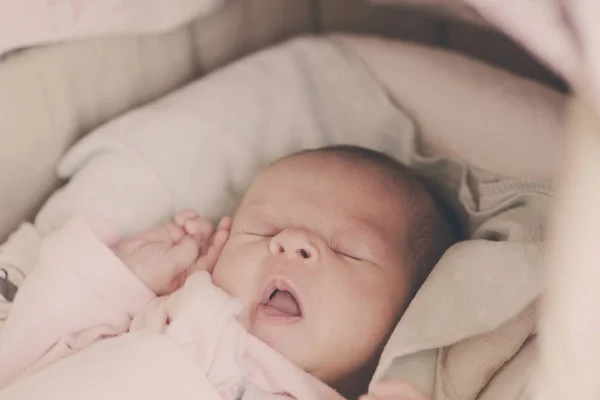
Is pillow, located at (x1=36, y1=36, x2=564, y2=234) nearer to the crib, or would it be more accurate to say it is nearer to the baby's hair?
the crib

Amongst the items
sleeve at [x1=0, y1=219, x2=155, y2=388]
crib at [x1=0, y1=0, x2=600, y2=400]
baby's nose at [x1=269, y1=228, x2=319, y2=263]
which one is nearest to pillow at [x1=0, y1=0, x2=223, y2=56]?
crib at [x1=0, y1=0, x2=600, y2=400]

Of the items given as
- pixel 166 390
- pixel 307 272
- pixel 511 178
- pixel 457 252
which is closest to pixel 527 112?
pixel 511 178

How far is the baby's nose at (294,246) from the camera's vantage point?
69 cm

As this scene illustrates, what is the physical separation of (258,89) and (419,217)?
0.32m

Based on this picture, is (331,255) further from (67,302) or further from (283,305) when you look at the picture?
(67,302)

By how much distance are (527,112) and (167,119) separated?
1.51ft

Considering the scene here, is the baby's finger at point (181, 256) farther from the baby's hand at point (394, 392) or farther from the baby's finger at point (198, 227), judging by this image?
the baby's hand at point (394, 392)

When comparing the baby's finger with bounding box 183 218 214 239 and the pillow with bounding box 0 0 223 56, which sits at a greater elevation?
the pillow with bounding box 0 0 223 56

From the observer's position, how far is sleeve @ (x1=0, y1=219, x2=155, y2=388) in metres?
0.67

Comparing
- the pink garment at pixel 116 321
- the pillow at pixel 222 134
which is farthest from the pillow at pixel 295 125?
the pink garment at pixel 116 321

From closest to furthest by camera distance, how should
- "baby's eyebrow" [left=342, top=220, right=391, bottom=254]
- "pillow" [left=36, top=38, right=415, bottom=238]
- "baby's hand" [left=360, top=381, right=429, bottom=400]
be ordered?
"baby's hand" [left=360, top=381, right=429, bottom=400]
"baby's eyebrow" [left=342, top=220, right=391, bottom=254]
"pillow" [left=36, top=38, right=415, bottom=238]

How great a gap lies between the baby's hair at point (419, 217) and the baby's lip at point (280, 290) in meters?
0.14

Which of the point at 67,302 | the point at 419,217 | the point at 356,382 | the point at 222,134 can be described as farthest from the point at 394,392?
the point at 222,134

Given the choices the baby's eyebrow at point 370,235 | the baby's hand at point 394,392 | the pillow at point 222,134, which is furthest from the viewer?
the pillow at point 222,134
